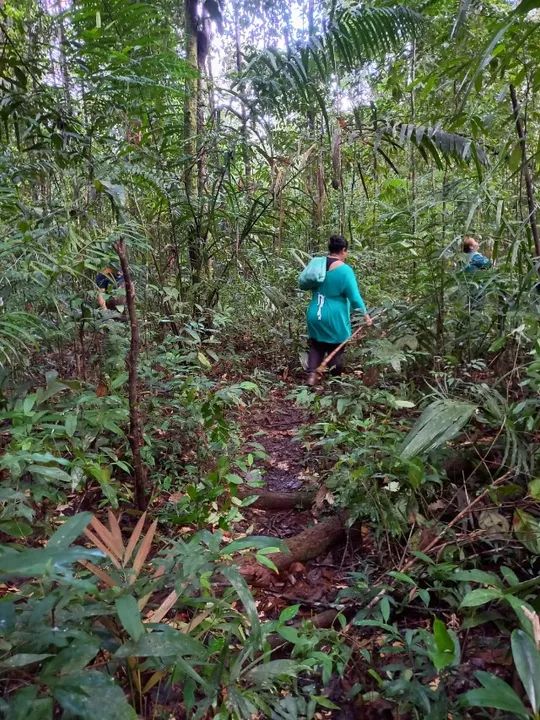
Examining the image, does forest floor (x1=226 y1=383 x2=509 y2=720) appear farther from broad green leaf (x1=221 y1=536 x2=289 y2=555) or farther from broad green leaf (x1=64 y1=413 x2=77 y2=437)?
broad green leaf (x1=64 y1=413 x2=77 y2=437)

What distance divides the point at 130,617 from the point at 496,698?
914 mm

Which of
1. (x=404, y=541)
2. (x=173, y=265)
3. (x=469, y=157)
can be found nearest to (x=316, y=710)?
(x=404, y=541)

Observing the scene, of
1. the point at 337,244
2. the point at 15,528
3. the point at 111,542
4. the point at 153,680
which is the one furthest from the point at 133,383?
the point at 337,244

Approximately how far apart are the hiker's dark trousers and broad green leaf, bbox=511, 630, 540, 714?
3.15m

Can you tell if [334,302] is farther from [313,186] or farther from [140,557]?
[140,557]

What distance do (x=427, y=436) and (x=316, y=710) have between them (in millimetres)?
1079

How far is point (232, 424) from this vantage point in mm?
3285

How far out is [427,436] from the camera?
2.02 metres

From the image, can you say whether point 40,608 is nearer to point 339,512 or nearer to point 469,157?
point 339,512

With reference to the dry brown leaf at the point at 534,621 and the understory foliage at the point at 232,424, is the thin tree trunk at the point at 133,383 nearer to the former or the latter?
the understory foliage at the point at 232,424

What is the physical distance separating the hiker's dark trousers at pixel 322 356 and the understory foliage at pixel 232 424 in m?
0.23

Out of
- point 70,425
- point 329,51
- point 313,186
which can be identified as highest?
point 329,51

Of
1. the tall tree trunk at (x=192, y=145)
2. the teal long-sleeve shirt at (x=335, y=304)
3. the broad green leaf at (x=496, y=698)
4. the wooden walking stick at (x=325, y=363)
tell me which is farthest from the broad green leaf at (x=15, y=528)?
the tall tree trunk at (x=192, y=145)

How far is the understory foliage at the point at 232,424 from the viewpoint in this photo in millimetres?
1354
